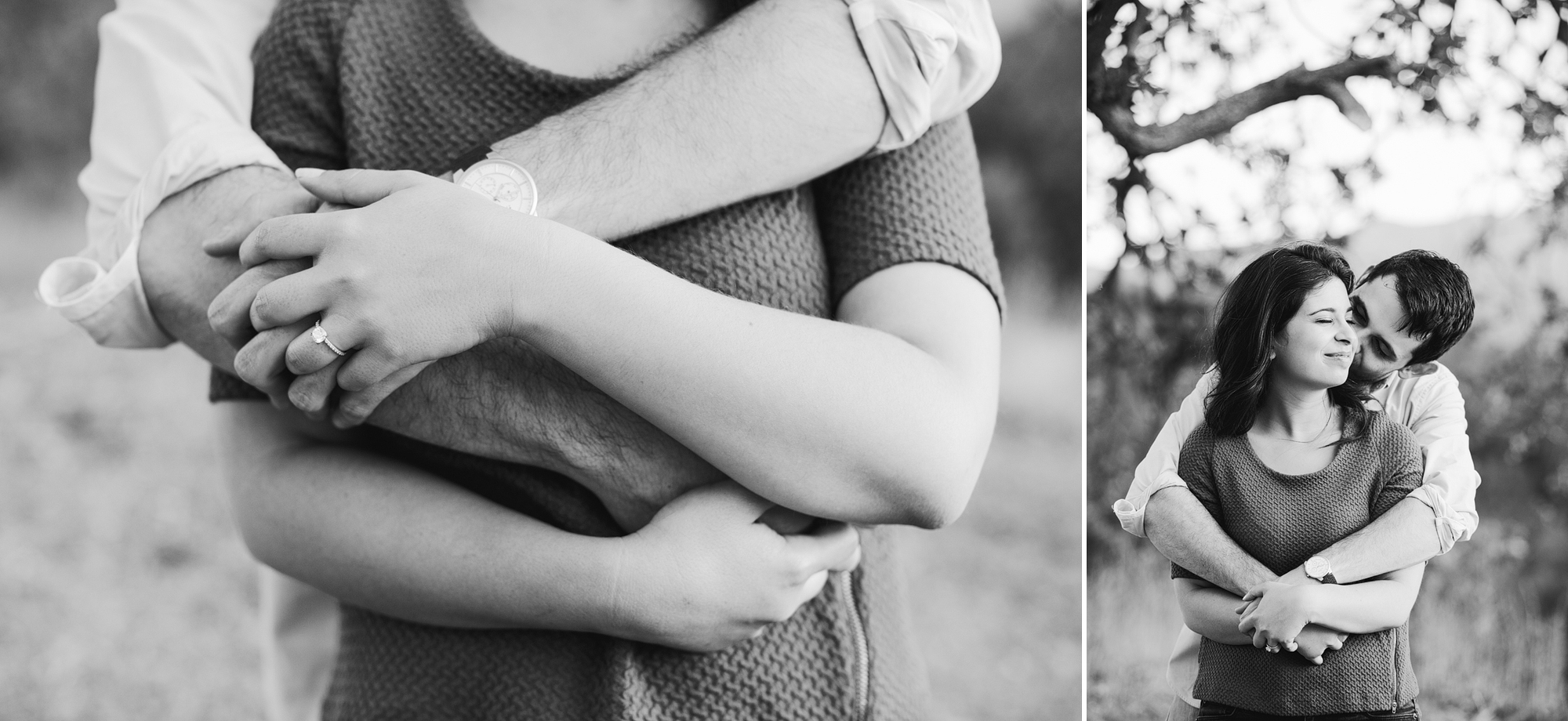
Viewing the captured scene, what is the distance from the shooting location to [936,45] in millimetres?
803

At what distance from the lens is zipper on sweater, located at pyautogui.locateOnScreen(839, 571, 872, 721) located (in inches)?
35.2

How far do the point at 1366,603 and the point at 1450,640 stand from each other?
0.14m

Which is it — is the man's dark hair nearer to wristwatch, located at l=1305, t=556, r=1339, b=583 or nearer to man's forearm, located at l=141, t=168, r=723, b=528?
wristwatch, located at l=1305, t=556, r=1339, b=583

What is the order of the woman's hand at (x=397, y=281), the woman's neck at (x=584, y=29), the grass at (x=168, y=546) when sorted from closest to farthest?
the woman's hand at (x=397, y=281) → the woman's neck at (x=584, y=29) → the grass at (x=168, y=546)

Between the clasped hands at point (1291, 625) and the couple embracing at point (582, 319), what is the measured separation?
242 mm

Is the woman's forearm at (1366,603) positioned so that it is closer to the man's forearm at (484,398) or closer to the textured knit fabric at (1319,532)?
the textured knit fabric at (1319,532)

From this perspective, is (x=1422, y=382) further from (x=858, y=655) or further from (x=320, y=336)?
(x=320, y=336)

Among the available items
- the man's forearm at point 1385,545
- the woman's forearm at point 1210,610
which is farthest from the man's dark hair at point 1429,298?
the woman's forearm at point 1210,610

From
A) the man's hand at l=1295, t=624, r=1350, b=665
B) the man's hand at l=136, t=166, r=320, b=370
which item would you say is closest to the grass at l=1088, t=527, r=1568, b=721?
the man's hand at l=1295, t=624, r=1350, b=665

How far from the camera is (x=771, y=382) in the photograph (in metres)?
0.76

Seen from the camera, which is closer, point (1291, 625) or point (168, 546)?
point (1291, 625)

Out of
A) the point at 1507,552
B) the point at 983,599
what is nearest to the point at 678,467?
the point at 1507,552

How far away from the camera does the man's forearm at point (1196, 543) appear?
0.85 metres

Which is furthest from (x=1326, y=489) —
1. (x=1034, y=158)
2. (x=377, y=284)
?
(x=1034, y=158)
